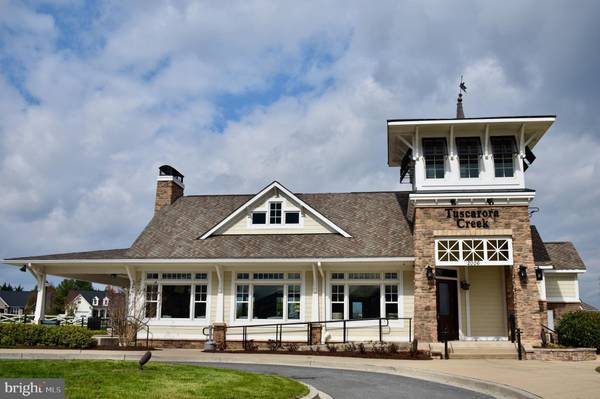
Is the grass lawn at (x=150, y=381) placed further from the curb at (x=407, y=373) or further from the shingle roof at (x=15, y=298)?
the shingle roof at (x=15, y=298)

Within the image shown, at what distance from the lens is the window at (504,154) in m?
20.7

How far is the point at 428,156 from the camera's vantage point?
21203 mm

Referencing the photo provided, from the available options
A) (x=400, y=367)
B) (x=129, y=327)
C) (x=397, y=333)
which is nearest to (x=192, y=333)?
(x=129, y=327)

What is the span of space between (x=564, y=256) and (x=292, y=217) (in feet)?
36.1

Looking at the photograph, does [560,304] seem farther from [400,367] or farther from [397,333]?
[400,367]

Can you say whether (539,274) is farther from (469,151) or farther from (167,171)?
(167,171)

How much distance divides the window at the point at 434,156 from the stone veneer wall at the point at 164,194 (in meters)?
12.4

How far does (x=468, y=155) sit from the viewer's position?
69.1ft

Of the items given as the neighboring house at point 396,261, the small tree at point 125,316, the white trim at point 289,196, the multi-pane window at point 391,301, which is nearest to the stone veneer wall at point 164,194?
the neighboring house at point 396,261

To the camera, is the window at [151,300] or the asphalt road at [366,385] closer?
the asphalt road at [366,385]

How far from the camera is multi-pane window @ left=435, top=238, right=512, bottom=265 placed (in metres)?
19.3

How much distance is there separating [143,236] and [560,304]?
17.0m

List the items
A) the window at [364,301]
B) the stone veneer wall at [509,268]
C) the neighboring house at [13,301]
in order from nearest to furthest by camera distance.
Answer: the stone veneer wall at [509,268] → the window at [364,301] → the neighboring house at [13,301]

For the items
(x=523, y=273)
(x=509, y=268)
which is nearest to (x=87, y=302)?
(x=509, y=268)
